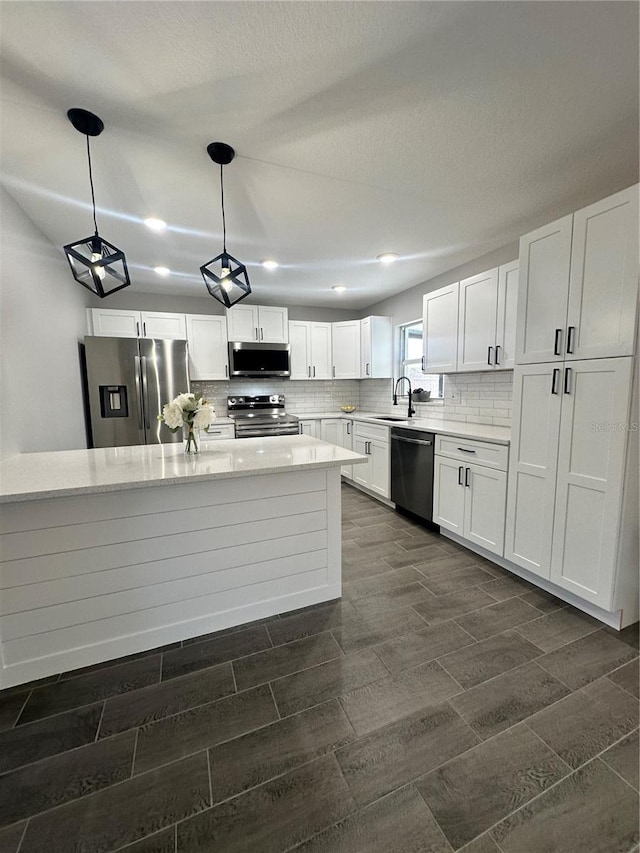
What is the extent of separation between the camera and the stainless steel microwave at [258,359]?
445 centimetres

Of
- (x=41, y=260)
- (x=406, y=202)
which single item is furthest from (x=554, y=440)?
(x=41, y=260)

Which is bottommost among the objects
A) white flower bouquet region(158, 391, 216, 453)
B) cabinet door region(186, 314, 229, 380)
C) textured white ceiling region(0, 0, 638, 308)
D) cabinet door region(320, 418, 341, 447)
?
cabinet door region(320, 418, 341, 447)

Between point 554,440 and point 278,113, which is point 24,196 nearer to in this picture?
point 278,113

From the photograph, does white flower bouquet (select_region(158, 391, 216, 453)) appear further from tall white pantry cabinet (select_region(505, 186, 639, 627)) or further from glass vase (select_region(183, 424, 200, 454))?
tall white pantry cabinet (select_region(505, 186, 639, 627))

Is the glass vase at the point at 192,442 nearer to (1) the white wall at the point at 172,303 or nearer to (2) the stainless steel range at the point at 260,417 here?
(2) the stainless steel range at the point at 260,417

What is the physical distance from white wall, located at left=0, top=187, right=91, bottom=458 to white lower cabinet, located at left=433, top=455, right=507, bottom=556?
121 inches

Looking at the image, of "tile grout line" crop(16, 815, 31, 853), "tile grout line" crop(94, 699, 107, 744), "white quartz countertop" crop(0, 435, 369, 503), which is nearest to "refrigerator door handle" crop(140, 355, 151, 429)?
"white quartz countertop" crop(0, 435, 369, 503)

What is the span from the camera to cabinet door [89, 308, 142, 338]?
3904mm

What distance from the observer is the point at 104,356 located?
142 inches

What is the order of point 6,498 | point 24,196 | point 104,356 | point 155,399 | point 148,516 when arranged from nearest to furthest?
1. point 6,498
2. point 148,516
3. point 24,196
4. point 104,356
5. point 155,399

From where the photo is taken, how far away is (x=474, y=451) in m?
2.65

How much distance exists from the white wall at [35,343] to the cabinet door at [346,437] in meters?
3.01

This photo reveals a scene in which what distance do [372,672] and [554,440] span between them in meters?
1.65

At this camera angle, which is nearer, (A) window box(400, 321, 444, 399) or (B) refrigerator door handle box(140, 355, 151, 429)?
(B) refrigerator door handle box(140, 355, 151, 429)
